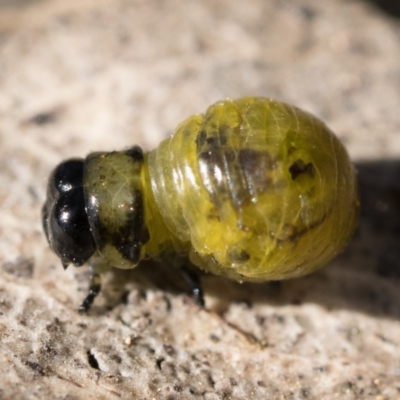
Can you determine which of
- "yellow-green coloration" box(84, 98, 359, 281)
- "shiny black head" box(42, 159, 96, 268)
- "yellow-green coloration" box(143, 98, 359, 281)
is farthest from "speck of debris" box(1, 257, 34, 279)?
"yellow-green coloration" box(143, 98, 359, 281)

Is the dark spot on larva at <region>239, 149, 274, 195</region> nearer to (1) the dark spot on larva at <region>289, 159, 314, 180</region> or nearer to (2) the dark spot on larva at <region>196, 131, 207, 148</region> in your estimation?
(1) the dark spot on larva at <region>289, 159, 314, 180</region>

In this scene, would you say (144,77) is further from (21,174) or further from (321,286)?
(321,286)

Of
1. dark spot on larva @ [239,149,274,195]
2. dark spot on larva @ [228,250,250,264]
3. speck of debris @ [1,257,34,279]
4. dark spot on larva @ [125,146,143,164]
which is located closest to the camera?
dark spot on larva @ [239,149,274,195]

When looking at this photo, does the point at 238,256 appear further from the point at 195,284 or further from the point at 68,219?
the point at 68,219

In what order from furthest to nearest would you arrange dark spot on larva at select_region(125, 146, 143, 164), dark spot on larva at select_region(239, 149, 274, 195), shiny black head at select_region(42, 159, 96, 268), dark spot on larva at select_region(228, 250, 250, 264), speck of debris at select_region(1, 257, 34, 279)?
1. speck of debris at select_region(1, 257, 34, 279)
2. dark spot on larva at select_region(125, 146, 143, 164)
3. shiny black head at select_region(42, 159, 96, 268)
4. dark spot on larva at select_region(228, 250, 250, 264)
5. dark spot on larva at select_region(239, 149, 274, 195)

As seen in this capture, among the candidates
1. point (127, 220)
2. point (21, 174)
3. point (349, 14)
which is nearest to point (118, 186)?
point (127, 220)

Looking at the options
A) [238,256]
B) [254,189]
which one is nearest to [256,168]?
[254,189]

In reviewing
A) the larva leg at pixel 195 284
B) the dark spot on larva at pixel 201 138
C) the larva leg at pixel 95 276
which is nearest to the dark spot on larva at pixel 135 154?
the dark spot on larva at pixel 201 138

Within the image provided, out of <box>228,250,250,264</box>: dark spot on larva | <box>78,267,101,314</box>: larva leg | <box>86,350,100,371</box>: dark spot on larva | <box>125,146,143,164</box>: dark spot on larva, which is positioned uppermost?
<box>125,146,143,164</box>: dark spot on larva
